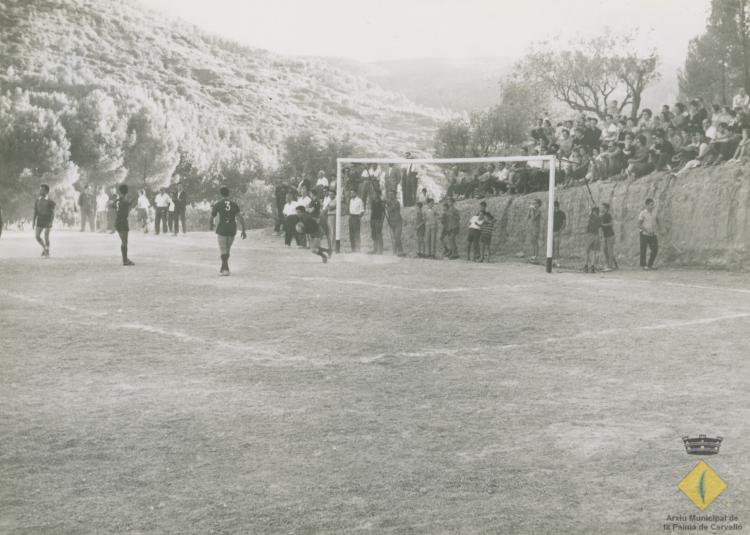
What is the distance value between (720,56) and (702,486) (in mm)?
42421

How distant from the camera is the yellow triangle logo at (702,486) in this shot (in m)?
4.84

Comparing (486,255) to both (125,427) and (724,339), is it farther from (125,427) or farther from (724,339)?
(125,427)

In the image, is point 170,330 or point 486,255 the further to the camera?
point 486,255

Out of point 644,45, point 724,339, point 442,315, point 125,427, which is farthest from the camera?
point 644,45

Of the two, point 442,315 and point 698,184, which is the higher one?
point 698,184

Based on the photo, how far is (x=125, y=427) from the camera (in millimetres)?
6738

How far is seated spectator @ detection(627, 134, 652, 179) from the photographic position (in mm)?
21906

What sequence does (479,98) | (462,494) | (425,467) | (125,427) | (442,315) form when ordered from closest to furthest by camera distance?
(462,494)
(425,467)
(125,427)
(442,315)
(479,98)

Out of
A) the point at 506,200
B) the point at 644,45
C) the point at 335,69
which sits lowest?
the point at 506,200

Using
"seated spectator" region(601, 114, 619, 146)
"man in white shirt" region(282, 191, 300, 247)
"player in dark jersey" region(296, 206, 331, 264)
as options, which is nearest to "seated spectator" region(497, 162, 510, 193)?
"seated spectator" region(601, 114, 619, 146)

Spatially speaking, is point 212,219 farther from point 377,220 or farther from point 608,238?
point 608,238

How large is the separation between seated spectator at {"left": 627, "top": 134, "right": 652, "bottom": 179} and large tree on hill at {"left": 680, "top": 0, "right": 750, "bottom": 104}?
462 inches

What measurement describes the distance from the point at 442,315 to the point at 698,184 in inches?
432

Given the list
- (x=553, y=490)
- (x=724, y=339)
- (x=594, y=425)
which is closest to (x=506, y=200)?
(x=724, y=339)
